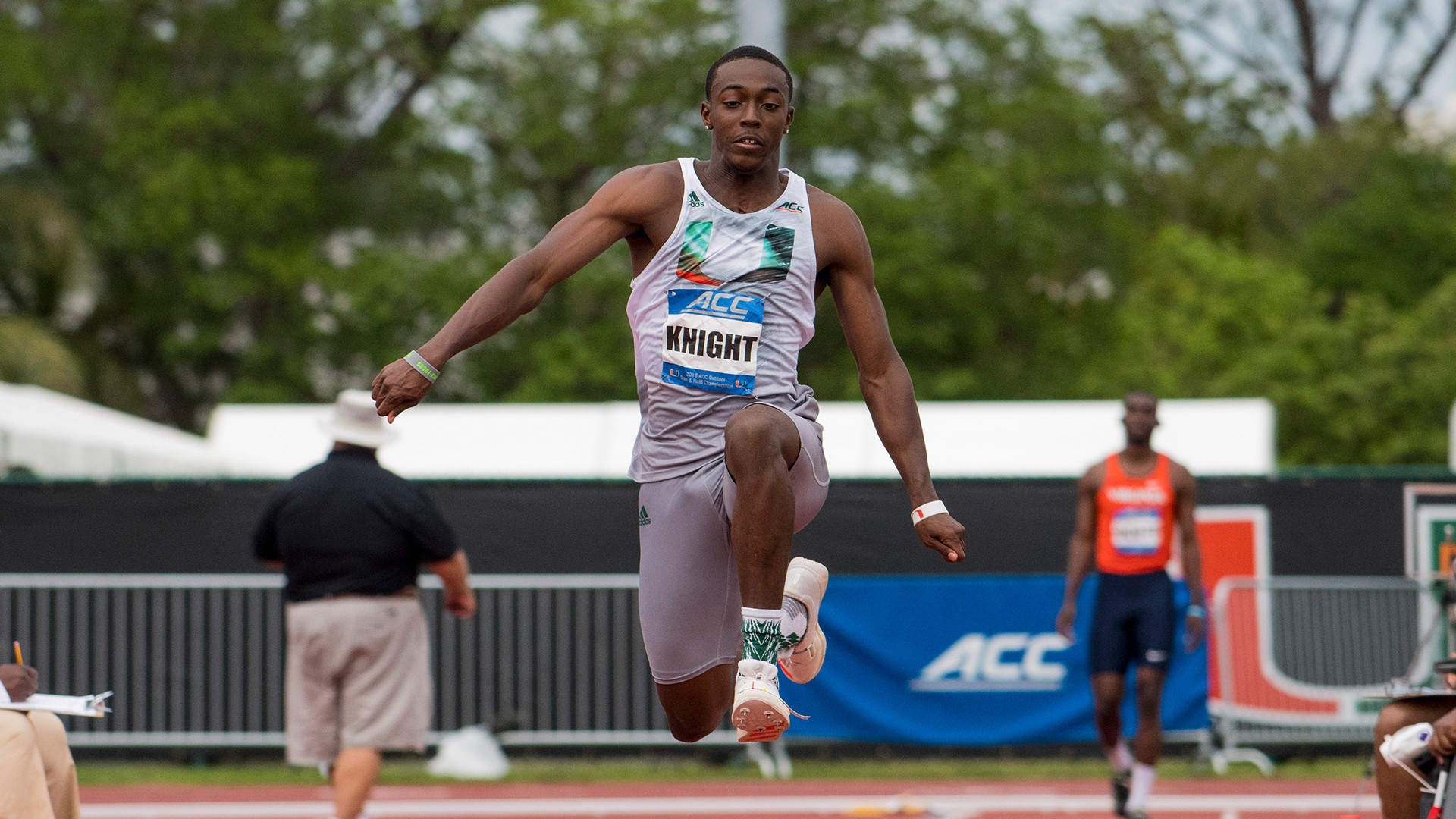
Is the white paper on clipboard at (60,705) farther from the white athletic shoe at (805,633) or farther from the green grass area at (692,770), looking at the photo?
the green grass area at (692,770)

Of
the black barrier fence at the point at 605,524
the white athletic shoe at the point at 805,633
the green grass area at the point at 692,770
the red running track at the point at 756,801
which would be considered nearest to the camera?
the white athletic shoe at the point at 805,633

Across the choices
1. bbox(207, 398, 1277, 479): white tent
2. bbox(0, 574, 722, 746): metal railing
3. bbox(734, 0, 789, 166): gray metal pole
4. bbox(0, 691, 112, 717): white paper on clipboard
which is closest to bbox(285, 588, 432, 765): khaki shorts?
bbox(0, 691, 112, 717): white paper on clipboard

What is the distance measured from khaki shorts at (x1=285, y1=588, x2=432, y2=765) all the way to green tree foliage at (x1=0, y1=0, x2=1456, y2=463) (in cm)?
1849

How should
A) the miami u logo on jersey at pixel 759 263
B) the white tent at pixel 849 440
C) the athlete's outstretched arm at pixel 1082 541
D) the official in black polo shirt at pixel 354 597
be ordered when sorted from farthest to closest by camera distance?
the white tent at pixel 849 440, the athlete's outstretched arm at pixel 1082 541, the official in black polo shirt at pixel 354 597, the miami u logo on jersey at pixel 759 263

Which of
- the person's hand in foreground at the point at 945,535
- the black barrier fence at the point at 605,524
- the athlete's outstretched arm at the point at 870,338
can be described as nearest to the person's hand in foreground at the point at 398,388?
the athlete's outstretched arm at the point at 870,338

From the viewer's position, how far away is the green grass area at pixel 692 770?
11.0m

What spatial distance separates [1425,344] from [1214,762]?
16720 mm

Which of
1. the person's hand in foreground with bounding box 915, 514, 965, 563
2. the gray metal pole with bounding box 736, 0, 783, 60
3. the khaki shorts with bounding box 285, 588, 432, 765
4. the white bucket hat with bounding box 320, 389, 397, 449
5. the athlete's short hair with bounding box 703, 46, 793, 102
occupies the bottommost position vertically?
the khaki shorts with bounding box 285, 588, 432, 765

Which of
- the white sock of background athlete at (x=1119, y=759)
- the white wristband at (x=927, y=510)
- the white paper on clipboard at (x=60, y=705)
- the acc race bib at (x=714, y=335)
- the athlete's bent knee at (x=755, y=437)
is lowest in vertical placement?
the white sock of background athlete at (x=1119, y=759)

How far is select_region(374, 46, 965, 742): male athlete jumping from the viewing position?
13.6 ft

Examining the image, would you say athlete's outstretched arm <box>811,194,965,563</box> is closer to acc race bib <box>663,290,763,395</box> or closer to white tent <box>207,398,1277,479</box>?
acc race bib <box>663,290,763,395</box>

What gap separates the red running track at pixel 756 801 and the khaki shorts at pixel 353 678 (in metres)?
1.93

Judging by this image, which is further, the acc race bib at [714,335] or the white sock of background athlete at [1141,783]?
the white sock of background athlete at [1141,783]

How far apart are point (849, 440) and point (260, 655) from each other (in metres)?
5.87
